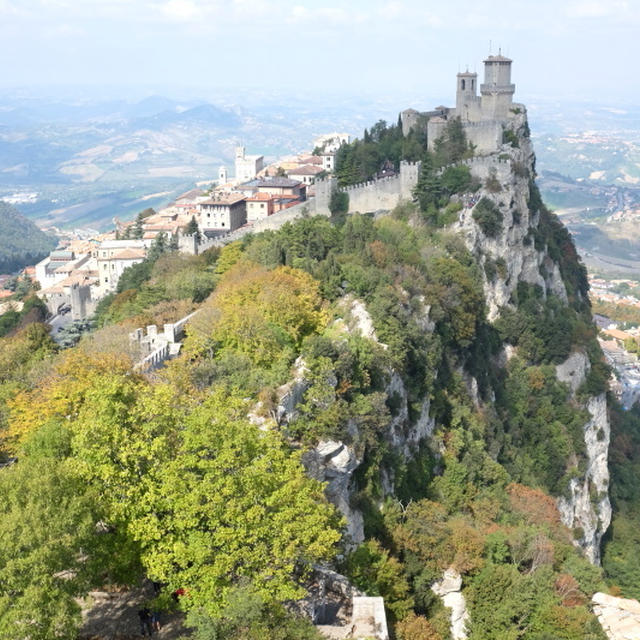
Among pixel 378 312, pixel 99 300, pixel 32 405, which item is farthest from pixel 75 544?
pixel 99 300

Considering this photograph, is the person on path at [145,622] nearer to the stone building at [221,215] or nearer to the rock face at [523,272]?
the rock face at [523,272]

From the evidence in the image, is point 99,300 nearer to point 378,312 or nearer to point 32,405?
point 378,312

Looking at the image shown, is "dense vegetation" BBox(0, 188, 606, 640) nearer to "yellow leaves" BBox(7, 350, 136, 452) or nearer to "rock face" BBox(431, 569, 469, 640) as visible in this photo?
"yellow leaves" BBox(7, 350, 136, 452)

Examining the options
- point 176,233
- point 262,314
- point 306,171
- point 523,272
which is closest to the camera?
point 262,314

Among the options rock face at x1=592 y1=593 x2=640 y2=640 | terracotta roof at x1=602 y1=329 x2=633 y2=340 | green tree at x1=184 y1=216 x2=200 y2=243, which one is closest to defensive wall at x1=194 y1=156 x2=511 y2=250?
green tree at x1=184 y1=216 x2=200 y2=243

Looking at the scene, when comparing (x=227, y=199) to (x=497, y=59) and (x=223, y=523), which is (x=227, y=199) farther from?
(x=223, y=523)

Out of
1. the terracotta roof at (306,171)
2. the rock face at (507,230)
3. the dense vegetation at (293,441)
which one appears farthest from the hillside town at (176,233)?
the rock face at (507,230)

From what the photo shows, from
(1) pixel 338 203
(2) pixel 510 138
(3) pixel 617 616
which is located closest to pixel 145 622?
(3) pixel 617 616

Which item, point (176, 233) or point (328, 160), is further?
point (328, 160)
